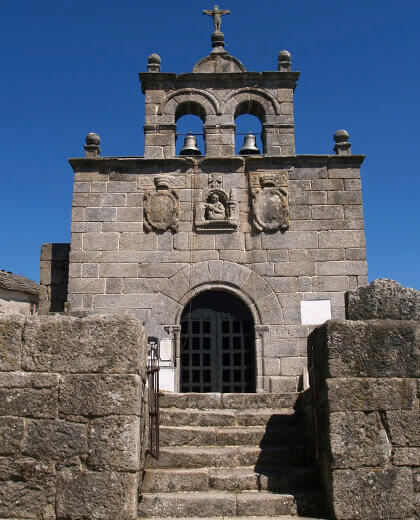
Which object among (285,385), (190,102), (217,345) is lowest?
(285,385)

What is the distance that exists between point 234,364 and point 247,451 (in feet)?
13.3

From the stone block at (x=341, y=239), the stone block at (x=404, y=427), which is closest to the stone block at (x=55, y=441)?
the stone block at (x=404, y=427)

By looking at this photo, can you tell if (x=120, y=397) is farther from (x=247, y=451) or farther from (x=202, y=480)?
(x=247, y=451)

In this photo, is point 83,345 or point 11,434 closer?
point 11,434

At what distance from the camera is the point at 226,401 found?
669 centimetres

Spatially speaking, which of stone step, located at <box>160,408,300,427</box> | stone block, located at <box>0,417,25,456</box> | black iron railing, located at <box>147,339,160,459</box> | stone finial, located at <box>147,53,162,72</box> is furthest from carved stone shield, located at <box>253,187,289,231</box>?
stone block, located at <box>0,417,25,456</box>

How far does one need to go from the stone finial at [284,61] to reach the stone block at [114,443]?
27.2 feet

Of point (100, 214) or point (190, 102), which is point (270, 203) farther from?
point (100, 214)

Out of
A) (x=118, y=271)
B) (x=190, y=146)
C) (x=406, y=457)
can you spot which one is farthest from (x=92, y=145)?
(x=406, y=457)

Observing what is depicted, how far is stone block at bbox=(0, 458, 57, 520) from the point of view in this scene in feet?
14.5

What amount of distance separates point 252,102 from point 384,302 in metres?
6.58

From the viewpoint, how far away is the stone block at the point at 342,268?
9.76 metres

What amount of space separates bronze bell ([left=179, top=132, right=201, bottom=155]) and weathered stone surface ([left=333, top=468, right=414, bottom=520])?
703 centimetres

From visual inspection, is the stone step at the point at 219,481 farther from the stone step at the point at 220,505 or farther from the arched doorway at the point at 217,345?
the arched doorway at the point at 217,345
